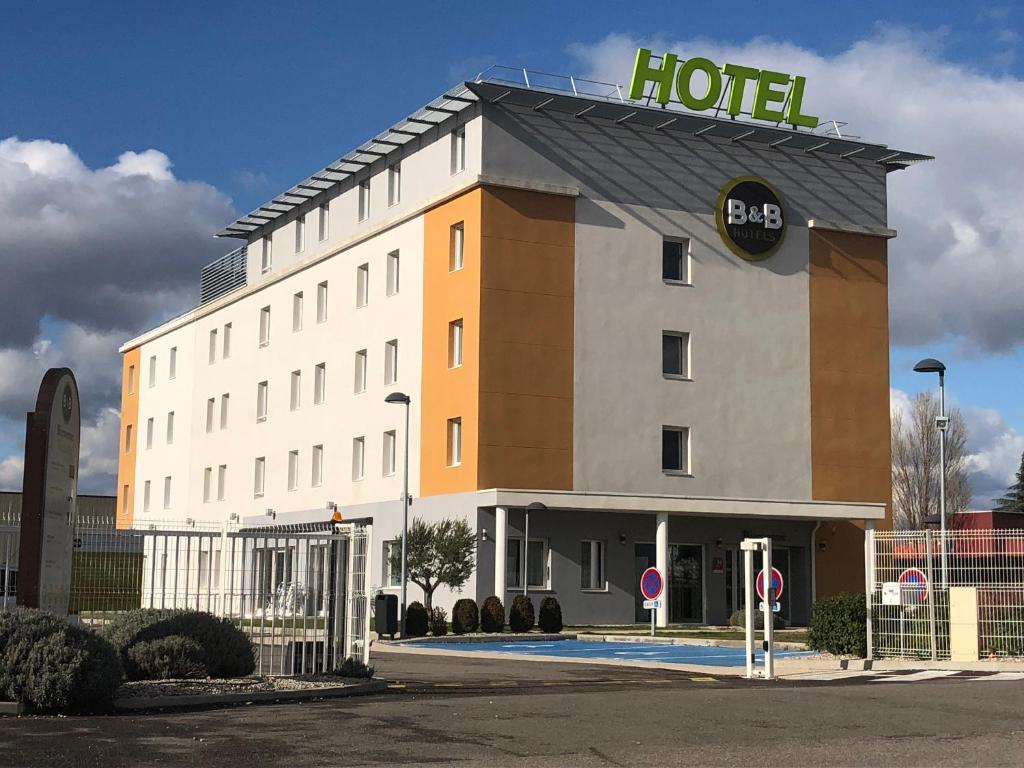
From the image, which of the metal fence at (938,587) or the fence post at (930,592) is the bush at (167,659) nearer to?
the metal fence at (938,587)

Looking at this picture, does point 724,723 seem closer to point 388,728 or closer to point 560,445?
point 388,728

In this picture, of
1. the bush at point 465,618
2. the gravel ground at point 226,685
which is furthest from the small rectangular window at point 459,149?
the gravel ground at point 226,685

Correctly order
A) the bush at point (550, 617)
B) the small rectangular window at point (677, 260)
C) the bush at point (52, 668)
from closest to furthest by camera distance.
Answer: the bush at point (52, 668), the bush at point (550, 617), the small rectangular window at point (677, 260)

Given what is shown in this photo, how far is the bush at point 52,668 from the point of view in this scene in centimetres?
1434

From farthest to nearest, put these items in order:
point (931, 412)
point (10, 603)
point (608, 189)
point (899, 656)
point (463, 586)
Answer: point (931, 412)
point (608, 189)
point (463, 586)
point (899, 656)
point (10, 603)

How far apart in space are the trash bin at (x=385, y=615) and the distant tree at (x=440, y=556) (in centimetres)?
452

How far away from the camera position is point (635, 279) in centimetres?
4594

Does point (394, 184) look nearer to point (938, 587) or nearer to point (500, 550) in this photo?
point (500, 550)

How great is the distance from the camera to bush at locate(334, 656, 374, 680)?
18.3 m

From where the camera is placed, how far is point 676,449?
4644 cm

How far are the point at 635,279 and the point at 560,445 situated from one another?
5.98 m

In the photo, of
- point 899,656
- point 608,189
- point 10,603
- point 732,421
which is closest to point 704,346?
point 732,421

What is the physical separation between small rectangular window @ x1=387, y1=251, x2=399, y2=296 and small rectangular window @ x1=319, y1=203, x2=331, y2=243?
591cm

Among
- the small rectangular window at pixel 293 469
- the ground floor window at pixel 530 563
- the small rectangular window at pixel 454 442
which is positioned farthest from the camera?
the small rectangular window at pixel 293 469
